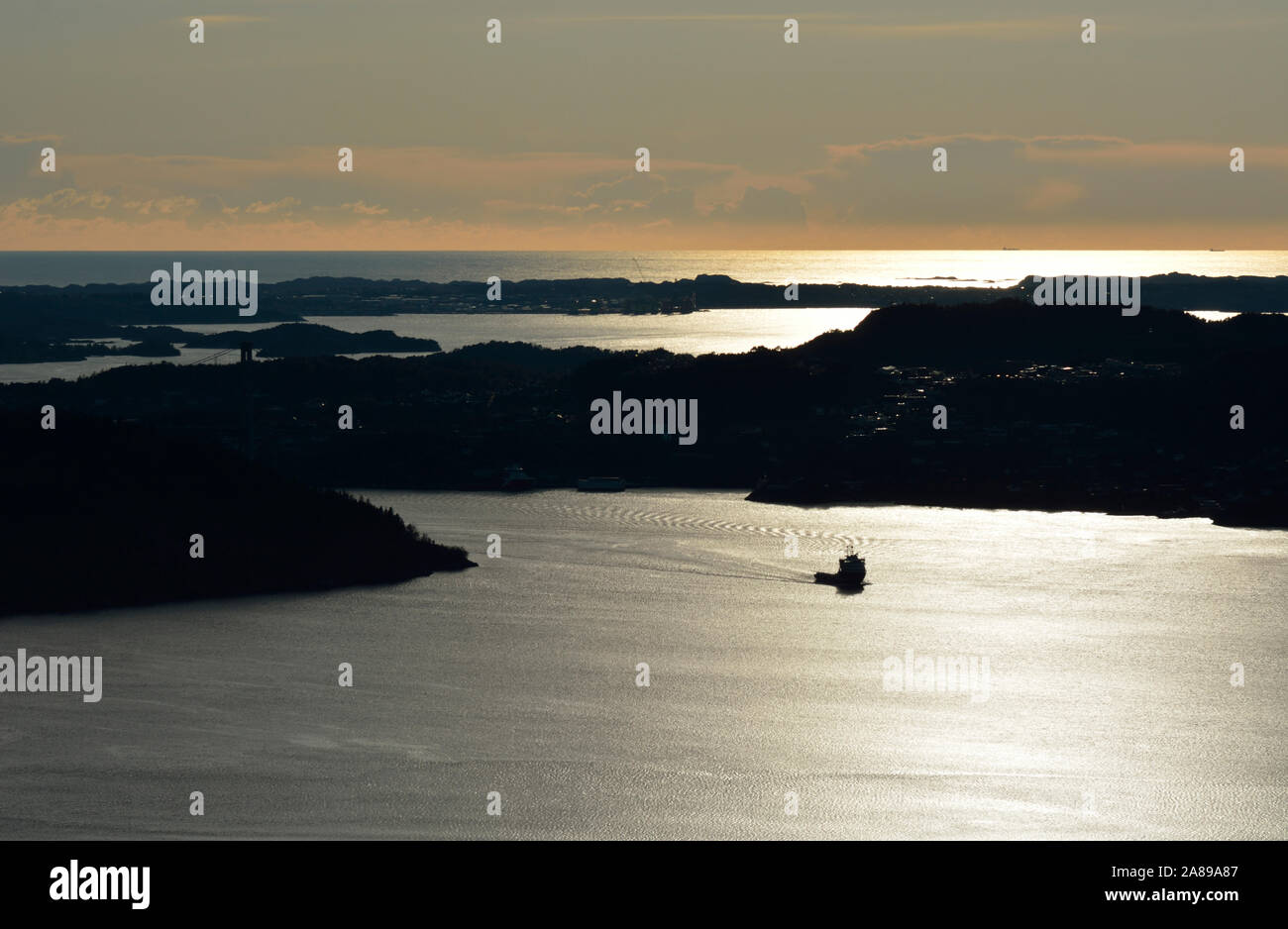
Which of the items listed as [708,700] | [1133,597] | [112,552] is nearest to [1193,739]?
[708,700]

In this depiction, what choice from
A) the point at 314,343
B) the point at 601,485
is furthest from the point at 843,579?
the point at 314,343

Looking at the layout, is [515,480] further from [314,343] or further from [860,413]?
[314,343]

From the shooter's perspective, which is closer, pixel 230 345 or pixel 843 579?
pixel 843 579

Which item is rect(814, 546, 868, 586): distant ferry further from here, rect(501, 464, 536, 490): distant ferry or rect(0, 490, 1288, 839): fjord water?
rect(501, 464, 536, 490): distant ferry

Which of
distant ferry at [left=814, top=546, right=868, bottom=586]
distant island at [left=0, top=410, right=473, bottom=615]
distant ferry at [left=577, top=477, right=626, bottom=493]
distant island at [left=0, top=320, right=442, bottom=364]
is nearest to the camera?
distant island at [left=0, top=410, right=473, bottom=615]

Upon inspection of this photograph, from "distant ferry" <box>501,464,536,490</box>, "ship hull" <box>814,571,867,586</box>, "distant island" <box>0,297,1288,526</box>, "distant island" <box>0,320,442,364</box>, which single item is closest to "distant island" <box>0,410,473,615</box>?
"distant island" <box>0,297,1288,526</box>

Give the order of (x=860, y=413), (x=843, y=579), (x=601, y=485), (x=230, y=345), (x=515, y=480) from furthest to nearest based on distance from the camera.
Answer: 1. (x=230, y=345)
2. (x=860, y=413)
3. (x=515, y=480)
4. (x=601, y=485)
5. (x=843, y=579)

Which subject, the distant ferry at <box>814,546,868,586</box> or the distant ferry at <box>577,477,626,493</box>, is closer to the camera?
the distant ferry at <box>814,546,868,586</box>

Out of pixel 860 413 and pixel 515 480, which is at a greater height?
pixel 860 413
